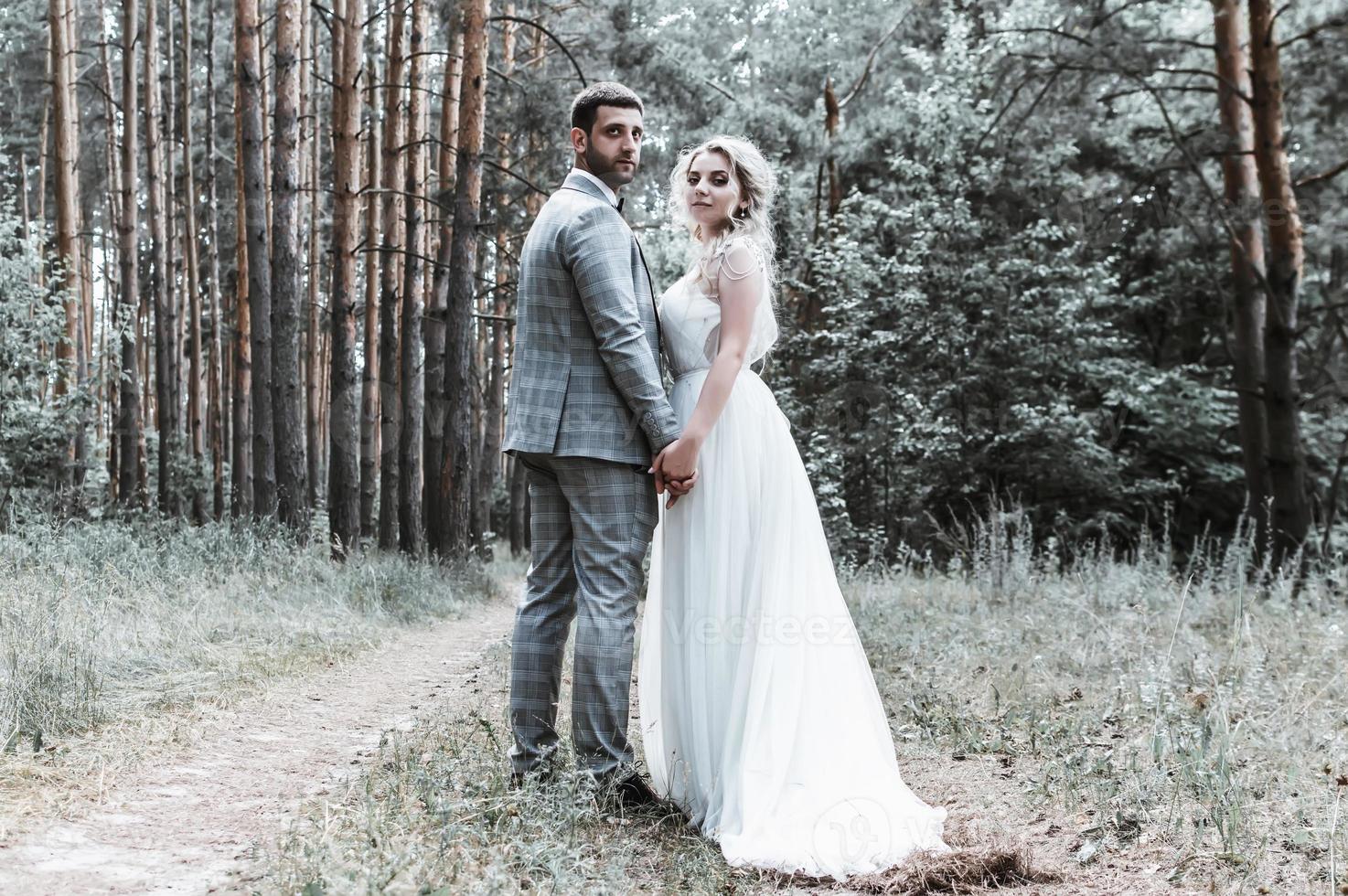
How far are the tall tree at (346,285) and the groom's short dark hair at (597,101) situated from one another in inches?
350

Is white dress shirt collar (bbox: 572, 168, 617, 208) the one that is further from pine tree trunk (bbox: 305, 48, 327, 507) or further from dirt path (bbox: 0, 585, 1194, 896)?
pine tree trunk (bbox: 305, 48, 327, 507)

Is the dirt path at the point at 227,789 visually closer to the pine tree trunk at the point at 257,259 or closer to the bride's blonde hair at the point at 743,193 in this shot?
the bride's blonde hair at the point at 743,193

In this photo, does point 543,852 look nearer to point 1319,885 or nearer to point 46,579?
point 1319,885

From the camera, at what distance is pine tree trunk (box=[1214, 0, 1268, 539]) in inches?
404

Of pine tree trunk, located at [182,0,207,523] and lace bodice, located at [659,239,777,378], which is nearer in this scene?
lace bodice, located at [659,239,777,378]

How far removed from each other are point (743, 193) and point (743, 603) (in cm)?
139

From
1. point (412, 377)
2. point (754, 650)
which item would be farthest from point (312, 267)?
point (754, 650)

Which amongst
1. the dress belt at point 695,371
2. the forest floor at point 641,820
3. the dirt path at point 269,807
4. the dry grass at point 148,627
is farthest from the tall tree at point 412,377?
the dress belt at point 695,371

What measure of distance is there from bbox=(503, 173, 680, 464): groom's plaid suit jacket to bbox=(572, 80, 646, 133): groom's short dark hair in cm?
20

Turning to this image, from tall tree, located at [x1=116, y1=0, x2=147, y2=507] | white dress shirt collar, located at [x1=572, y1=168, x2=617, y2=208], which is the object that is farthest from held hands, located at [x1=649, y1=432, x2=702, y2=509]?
tall tree, located at [x1=116, y1=0, x2=147, y2=507]

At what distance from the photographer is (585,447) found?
11.2 feet

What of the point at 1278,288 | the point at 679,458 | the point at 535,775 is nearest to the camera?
the point at 535,775

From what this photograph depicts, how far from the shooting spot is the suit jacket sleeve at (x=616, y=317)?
3.40 meters

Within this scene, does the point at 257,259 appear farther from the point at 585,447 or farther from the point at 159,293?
the point at 585,447
